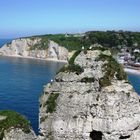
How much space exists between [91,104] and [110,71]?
2.10m

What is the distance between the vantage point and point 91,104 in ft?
73.5

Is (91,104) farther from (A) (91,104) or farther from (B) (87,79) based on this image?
(B) (87,79)

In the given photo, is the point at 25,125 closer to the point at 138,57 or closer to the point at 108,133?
the point at 108,133

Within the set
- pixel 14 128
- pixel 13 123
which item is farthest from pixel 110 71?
pixel 14 128

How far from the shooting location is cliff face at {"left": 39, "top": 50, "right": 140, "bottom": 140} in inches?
870

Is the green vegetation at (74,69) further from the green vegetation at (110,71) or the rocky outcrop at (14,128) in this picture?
the rocky outcrop at (14,128)

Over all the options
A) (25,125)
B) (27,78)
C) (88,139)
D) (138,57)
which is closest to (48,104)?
(88,139)

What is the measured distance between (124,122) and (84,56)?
4.25 meters

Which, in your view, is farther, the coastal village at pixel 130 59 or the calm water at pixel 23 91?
the coastal village at pixel 130 59

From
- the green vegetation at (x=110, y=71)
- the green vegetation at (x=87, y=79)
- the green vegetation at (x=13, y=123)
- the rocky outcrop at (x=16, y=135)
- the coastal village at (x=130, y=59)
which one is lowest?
the coastal village at (x=130, y=59)

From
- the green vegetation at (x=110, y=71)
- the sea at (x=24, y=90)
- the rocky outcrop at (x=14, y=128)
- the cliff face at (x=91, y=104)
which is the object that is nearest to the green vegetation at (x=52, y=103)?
the cliff face at (x=91, y=104)

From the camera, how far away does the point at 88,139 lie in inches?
888

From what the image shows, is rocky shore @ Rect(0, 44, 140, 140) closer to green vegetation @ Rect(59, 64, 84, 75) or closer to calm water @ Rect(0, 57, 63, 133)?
green vegetation @ Rect(59, 64, 84, 75)

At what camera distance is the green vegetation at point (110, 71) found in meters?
22.6
